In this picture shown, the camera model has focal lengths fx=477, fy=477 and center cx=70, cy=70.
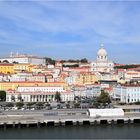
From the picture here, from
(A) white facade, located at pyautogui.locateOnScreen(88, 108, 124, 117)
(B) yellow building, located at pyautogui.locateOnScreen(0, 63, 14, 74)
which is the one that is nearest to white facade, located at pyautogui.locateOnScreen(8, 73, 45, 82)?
(B) yellow building, located at pyautogui.locateOnScreen(0, 63, 14, 74)

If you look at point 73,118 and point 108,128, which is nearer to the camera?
point 108,128

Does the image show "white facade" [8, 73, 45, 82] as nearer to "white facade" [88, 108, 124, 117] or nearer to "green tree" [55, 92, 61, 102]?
"green tree" [55, 92, 61, 102]

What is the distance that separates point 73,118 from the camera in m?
17.4

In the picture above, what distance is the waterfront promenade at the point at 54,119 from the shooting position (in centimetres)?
1670

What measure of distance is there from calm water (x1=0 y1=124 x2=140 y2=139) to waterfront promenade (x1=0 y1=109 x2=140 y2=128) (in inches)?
24.8

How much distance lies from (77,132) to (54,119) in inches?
91.6

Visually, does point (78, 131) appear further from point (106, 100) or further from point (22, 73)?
point (22, 73)

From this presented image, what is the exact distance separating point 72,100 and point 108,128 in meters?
12.0

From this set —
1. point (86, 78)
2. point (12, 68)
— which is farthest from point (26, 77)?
point (86, 78)

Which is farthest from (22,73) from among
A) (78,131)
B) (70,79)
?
(78,131)

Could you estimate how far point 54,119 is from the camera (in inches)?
679

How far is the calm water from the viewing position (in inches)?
552

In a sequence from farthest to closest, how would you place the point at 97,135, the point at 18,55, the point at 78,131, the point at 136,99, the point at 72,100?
the point at 18,55 < the point at 72,100 < the point at 136,99 < the point at 78,131 < the point at 97,135

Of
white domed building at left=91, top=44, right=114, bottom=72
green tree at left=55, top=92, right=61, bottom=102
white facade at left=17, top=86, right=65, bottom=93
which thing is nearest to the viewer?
green tree at left=55, top=92, right=61, bottom=102
